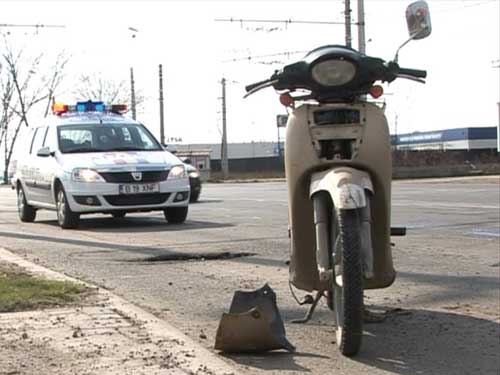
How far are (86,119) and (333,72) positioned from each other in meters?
9.75

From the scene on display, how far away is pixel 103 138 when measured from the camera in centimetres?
1379

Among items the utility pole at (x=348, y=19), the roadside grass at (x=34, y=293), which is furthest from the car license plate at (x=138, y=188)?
the utility pole at (x=348, y=19)

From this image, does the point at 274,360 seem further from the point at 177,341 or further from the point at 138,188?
the point at 138,188

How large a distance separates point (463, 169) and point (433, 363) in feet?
169

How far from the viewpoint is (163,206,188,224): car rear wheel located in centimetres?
1365

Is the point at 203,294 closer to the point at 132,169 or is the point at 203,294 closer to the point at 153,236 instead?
the point at 153,236

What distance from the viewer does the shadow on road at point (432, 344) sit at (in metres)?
4.92

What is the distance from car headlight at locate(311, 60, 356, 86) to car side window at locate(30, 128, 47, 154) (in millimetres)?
10066

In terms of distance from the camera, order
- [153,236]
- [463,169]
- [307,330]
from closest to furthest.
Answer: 1. [307,330]
2. [153,236]
3. [463,169]

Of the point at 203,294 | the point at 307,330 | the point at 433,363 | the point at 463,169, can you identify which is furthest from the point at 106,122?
the point at 463,169

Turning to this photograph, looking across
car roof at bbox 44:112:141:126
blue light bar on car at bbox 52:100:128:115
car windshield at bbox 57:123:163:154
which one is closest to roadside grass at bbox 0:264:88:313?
car windshield at bbox 57:123:163:154

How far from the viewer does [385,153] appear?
5.28 metres

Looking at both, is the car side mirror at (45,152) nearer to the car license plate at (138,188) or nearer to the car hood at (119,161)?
the car hood at (119,161)

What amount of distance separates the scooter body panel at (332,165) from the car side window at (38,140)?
9838 millimetres
